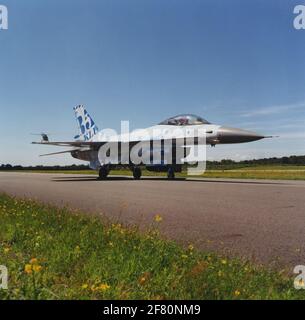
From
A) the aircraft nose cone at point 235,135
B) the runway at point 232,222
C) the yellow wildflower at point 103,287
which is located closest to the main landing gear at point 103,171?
the aircraft nose cone at point 235,135

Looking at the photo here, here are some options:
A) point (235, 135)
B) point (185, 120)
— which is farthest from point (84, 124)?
point (235, 135)

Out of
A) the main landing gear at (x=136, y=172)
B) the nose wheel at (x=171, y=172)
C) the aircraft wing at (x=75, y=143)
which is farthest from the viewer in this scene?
the aircraft wing at (x=75, y=143)

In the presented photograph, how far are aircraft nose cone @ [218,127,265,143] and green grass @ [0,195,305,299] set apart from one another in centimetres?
1509

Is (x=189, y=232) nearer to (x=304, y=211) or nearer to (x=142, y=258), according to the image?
(x=142, y=258)

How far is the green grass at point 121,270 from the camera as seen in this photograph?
360 cm

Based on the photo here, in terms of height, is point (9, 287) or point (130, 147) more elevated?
point (130, 147)

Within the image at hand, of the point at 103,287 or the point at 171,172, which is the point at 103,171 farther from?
the point at 103,287

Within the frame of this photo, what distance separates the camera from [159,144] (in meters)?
24.8

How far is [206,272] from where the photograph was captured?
422 centimetres

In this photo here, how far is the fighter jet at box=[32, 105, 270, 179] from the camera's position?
2173 centimetres

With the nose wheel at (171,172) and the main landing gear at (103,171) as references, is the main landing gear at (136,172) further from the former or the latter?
the nose wheel at (171,172)

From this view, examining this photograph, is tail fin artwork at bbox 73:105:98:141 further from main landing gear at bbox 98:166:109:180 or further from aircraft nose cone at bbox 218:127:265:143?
aircraft nose cone at bbox 218:127:265:143
